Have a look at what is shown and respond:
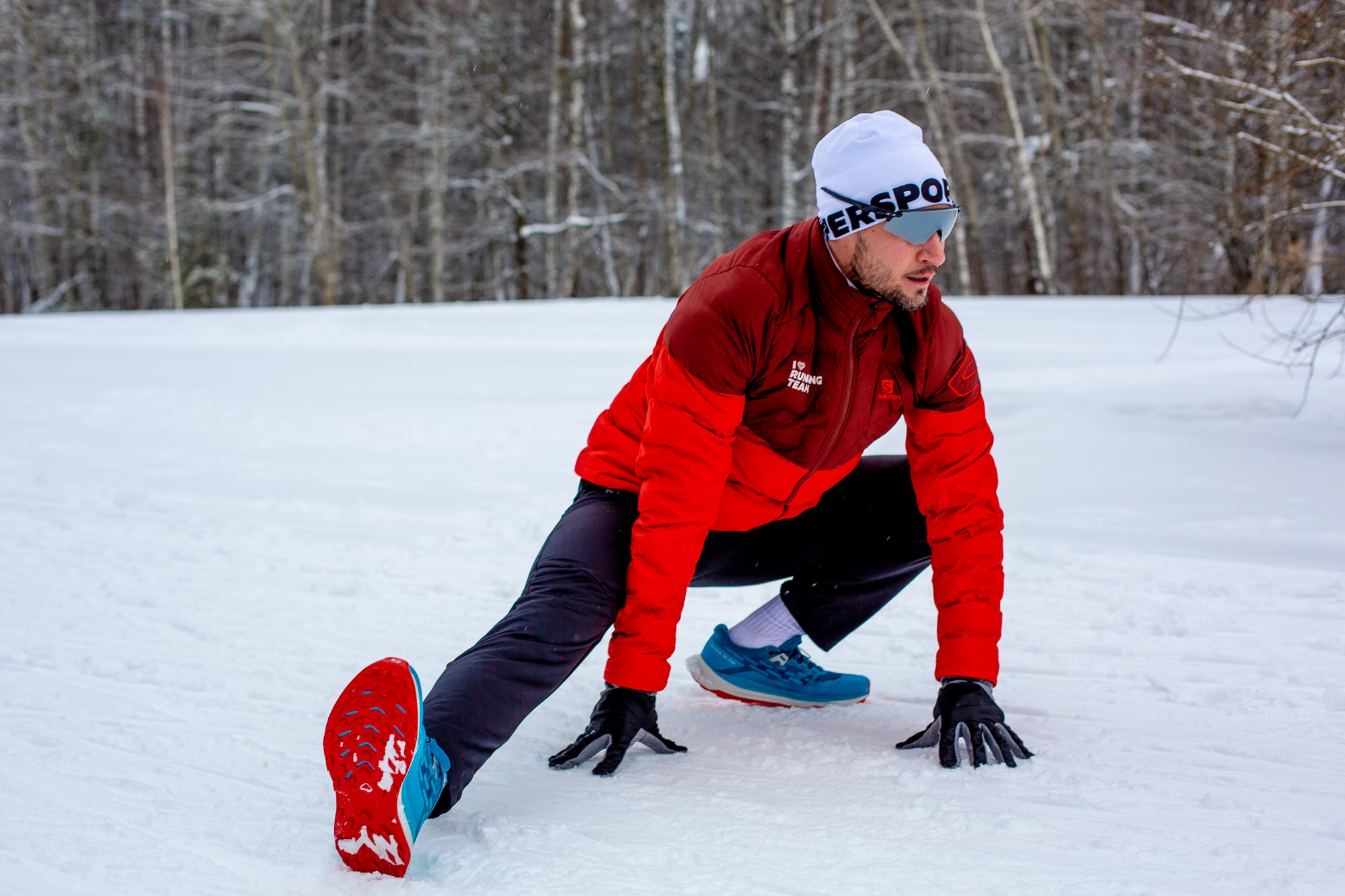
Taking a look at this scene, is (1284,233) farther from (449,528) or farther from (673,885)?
(673,885)

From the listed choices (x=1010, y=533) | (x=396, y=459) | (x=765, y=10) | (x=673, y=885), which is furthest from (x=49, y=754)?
(x=765, y=10)

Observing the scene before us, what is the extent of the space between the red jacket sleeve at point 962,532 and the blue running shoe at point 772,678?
0.36m

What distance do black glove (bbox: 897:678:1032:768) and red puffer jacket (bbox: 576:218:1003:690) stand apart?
40mm

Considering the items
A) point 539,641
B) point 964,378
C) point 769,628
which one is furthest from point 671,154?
point 539,641

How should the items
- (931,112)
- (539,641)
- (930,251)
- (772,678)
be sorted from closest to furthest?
(539,641) → (930,251) → (772,678) → (931,112)

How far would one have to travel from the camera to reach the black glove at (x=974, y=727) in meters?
1.90

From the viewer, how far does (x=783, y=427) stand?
6.48 feet

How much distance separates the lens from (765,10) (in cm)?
1570

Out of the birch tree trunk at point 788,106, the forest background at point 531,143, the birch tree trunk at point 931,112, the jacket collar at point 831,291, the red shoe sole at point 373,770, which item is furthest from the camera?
the forest background at point 531,143

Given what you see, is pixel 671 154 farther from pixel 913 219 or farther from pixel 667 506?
pixel 667 506

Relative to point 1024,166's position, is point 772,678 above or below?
below

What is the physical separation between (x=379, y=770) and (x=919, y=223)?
129cm

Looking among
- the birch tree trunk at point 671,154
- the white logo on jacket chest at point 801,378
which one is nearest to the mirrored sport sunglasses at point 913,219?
the white logo on jacket chest at point 801,378

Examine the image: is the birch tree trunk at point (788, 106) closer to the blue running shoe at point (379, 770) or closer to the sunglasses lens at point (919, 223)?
the sunglasses lens at point (919, 223)
